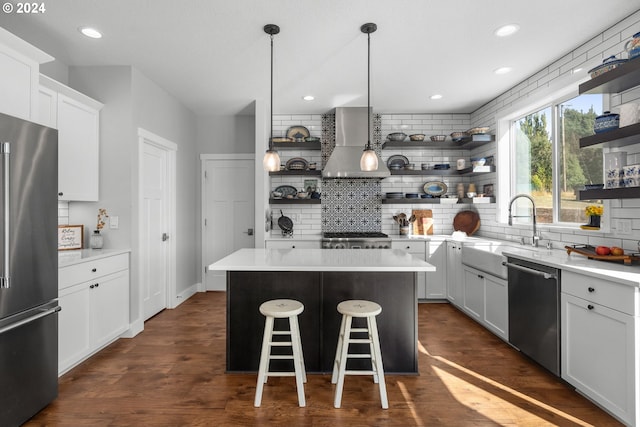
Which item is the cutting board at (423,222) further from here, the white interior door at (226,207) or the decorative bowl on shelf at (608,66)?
the decorative bowl on shelf at (608,66)

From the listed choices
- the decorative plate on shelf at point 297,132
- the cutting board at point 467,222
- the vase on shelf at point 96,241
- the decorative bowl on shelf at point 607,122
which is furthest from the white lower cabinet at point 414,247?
the vase on shelf at point 96,241

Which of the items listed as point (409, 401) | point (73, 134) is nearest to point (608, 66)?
point (409, 401)

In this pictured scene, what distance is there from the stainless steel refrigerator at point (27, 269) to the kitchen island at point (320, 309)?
112cm

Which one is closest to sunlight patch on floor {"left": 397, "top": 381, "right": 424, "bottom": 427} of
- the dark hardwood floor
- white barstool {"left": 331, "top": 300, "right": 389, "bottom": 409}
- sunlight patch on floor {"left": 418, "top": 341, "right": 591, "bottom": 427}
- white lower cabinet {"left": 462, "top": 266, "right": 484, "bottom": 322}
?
the dark hardwood floor

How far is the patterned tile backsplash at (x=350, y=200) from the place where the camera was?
5117mm

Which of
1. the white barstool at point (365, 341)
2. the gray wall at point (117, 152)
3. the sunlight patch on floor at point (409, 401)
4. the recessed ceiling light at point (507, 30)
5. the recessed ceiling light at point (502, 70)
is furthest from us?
the recessed ceiling light at point (502, 70)

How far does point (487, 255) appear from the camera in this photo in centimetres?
341

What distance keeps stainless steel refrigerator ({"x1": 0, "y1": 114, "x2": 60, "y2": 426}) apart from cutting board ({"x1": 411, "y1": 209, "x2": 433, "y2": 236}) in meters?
4.33

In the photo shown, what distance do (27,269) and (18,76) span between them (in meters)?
1.30

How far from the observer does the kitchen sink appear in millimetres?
3176

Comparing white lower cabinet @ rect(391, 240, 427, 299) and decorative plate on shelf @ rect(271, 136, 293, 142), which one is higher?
decorative plate on shelf @ rect(271, 136, 293, 142)

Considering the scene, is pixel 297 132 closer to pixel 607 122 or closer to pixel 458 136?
pixel 458 136

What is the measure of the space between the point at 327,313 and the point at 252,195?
9.85ft

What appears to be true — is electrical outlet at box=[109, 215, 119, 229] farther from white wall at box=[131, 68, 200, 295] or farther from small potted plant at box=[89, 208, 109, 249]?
white wall at box=[131, 68, 200, 295]
